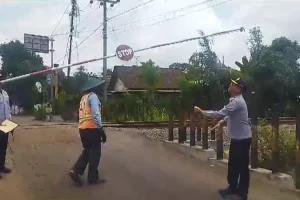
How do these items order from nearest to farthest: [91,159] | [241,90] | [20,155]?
[241,90] < [91,159] < [20,155]

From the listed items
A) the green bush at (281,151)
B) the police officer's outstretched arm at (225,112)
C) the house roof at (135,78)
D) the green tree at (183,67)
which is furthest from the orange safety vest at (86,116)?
the house roof at (135,78)

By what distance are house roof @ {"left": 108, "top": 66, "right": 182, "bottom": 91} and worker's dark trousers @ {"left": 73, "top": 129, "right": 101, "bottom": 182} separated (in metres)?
28.8

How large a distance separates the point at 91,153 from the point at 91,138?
0.74 ft

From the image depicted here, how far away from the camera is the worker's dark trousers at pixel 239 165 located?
5.84m

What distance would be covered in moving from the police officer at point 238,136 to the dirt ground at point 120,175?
726mm

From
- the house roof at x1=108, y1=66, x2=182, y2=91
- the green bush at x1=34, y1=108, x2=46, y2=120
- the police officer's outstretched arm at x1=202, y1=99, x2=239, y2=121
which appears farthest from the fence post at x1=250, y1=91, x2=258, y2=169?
the house roof at x1=108, y1=66, x2=182, y2=91

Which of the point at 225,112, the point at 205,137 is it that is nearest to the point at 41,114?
the point at 205,137

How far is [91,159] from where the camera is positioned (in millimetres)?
6855

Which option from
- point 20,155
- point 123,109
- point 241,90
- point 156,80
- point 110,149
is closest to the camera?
point 241,90

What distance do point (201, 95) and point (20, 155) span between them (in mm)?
16767

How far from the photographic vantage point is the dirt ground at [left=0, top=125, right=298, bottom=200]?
21.4 feet

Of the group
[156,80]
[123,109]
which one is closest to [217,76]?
[123,109]

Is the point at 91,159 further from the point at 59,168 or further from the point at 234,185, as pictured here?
the point at 234,185

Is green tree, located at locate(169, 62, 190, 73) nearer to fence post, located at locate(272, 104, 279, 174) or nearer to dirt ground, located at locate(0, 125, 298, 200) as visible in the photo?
dirt ground, located at locate(0, 125, 298, 200)
